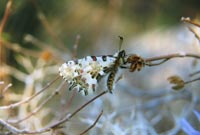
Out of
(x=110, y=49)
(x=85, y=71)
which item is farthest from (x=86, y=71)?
(x=110, y=49)

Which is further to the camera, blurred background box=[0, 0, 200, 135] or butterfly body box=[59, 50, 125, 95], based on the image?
blurred background box=[0, 0, 200, 135]

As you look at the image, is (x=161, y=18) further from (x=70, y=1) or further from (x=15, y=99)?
(x=15, y=99)

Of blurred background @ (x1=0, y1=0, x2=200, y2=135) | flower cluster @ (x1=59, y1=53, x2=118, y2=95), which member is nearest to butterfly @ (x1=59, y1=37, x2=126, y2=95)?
flower cluster @ (x1=59, y1=53, x2=118, y2=95)

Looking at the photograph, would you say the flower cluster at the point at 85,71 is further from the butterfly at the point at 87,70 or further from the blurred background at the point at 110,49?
the blurred background at the point at 110,49

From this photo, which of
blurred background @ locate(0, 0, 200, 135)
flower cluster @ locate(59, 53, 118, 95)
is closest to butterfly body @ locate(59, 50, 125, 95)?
flower cluster @ locate(59, 53, 118, 95)

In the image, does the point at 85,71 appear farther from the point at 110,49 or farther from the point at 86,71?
the point at 110,49

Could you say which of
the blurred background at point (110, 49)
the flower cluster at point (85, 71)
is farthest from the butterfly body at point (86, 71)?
the blurred background at point (110, 49)

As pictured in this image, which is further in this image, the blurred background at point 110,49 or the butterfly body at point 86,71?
the blurred background at point 110,49

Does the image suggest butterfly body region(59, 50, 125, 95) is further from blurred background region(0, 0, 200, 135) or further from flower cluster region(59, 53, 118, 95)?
blurred background region(0, 0, 200, 135)

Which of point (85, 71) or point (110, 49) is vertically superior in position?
point (110, 49)

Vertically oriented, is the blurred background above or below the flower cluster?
above
